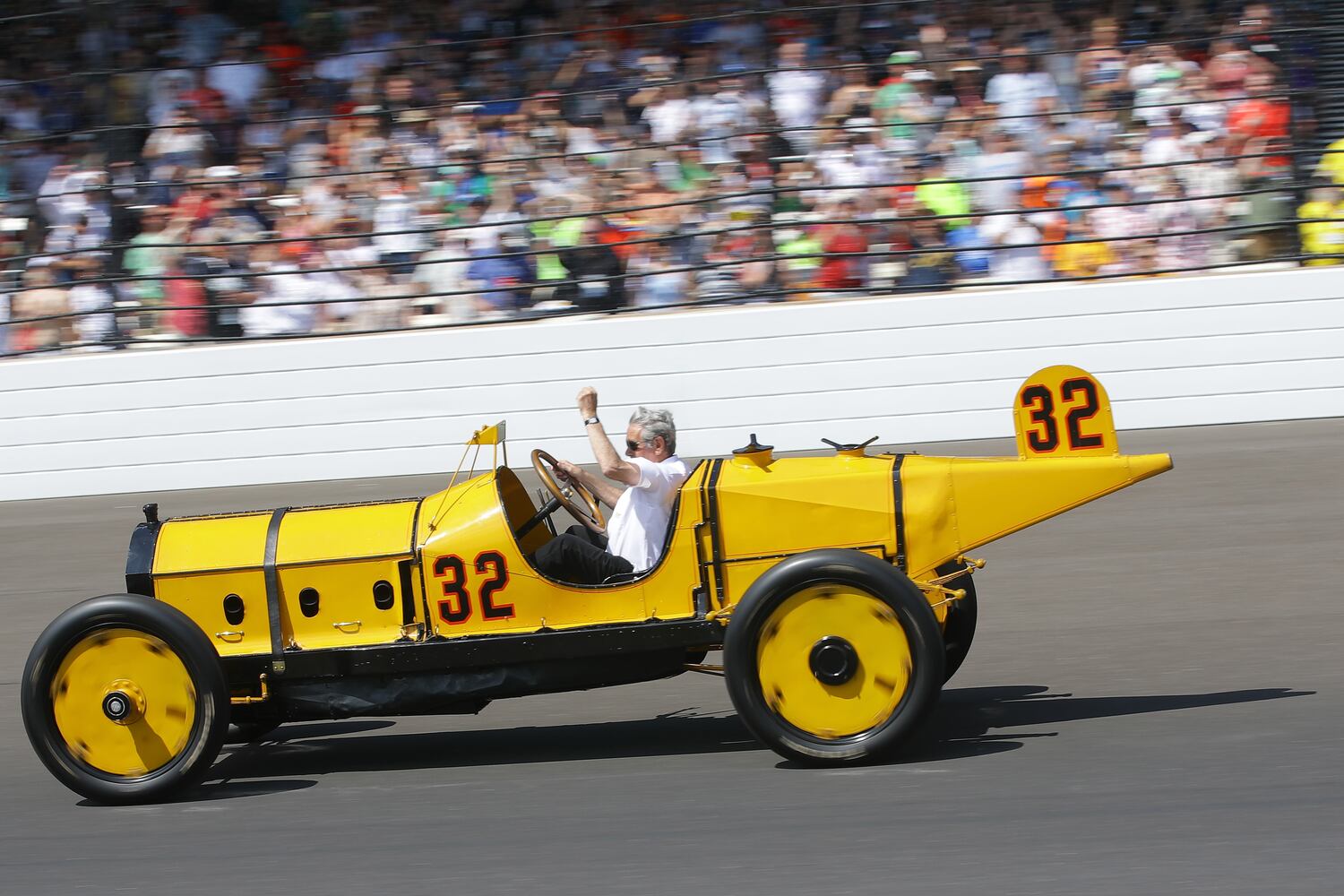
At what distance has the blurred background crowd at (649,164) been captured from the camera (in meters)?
10.6

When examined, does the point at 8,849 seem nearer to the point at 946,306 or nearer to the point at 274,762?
the point at 274,762

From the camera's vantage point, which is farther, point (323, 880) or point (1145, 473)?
point (1145, 473)

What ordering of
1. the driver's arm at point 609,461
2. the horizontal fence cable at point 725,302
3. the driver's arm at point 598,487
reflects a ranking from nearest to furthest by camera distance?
the driver's arm at point 609,461 → the driver's arm at point 598,487 → the horizontal fence cable at point 725,302

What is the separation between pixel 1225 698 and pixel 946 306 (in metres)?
5.11

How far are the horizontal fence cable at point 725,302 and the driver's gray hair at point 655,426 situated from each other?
17.2ft

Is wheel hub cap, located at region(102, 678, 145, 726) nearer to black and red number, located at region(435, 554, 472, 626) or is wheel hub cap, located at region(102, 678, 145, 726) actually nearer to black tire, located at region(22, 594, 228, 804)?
black tire, located at region(22, 594, 228, 804)

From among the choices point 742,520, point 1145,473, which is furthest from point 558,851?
point 1145,473

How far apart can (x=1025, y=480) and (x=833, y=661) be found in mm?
879

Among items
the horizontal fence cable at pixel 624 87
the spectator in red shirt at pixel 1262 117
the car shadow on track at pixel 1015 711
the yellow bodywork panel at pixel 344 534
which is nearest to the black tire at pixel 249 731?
the yellow bodywork panel at pixel 344 534

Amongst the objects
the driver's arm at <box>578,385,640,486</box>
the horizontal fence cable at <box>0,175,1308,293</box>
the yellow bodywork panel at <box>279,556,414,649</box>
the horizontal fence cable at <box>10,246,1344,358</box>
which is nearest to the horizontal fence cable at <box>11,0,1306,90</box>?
the horizontal fence cable at <box>0,175,1308,293</box>

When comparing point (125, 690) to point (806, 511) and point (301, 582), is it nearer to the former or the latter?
point (301, 582)

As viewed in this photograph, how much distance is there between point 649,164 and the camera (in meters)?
11.0

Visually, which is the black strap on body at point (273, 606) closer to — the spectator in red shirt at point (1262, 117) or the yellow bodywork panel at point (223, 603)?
the yellow bodywork panel at point (223, 603)

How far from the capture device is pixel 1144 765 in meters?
4.82
